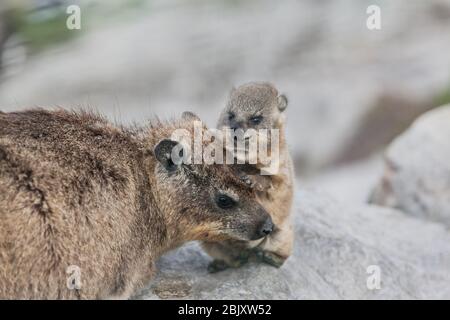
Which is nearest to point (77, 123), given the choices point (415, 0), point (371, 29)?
point (371, 29)

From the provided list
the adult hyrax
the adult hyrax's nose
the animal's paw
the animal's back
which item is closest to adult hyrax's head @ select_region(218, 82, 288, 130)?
the adult hyrax

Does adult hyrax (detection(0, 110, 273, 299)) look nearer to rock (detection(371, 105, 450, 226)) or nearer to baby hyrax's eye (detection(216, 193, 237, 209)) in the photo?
baby hyrax's eye (detection(216, 193, 237, 209))

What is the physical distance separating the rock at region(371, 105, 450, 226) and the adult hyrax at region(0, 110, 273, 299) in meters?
5.15

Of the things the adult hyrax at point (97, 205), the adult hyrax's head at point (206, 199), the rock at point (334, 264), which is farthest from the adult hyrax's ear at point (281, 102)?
the adult hyrax's head at point (206, 199)

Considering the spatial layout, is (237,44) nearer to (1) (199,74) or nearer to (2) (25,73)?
(1) (199,74)

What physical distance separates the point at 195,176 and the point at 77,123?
1309 mm

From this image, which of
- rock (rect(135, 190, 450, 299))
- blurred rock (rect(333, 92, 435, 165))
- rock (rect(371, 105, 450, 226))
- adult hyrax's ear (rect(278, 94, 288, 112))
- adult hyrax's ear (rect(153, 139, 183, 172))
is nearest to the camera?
adult hyrax's ear (rect(153, 139, 183, 172))

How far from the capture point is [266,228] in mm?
8609

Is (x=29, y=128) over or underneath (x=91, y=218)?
over

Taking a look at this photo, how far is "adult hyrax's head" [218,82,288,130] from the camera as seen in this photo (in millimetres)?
10398

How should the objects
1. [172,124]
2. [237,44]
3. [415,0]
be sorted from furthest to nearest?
[415,0] < [237,44] < [172,124]

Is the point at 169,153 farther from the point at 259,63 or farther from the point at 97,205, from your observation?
the point at 259,63
